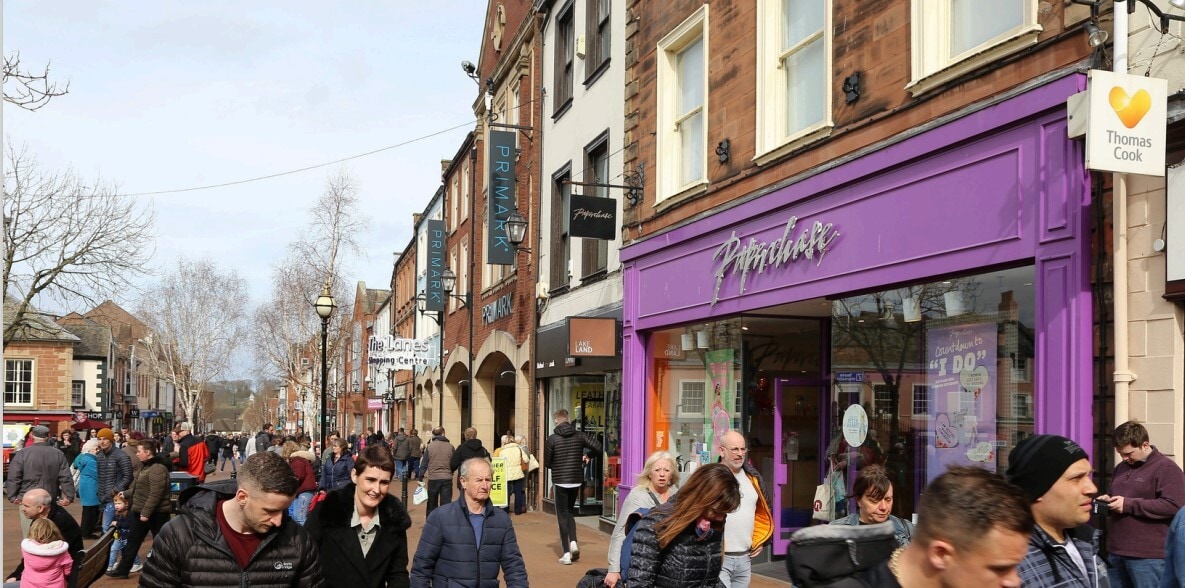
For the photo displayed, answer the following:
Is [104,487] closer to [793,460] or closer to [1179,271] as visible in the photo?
[793,460]

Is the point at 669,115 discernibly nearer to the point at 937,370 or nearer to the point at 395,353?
the point at 937,370

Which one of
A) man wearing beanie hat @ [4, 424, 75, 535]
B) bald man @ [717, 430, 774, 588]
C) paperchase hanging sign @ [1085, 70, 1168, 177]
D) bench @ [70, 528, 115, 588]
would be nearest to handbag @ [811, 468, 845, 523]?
bald man @ [717, 430, 774, 588]

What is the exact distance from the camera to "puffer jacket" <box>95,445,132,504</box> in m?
15.7

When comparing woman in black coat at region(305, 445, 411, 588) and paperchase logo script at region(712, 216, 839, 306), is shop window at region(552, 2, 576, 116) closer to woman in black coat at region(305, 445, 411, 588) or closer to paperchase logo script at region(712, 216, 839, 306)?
paperchase logo script at region(712, 216, 839, 306)

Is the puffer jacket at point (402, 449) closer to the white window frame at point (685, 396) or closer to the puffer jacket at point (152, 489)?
the white window frame at point (685, 396)

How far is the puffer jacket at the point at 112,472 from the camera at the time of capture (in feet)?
51.5

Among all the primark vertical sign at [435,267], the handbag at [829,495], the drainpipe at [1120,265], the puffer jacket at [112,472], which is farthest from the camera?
the primark vertical sign at [435,267]

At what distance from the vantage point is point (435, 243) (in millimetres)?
36625

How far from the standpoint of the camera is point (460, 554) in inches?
239

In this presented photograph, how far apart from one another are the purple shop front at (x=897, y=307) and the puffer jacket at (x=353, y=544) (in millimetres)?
4610

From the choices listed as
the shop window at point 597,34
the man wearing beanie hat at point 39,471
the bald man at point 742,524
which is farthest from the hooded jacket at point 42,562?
the shop window at point 597,34

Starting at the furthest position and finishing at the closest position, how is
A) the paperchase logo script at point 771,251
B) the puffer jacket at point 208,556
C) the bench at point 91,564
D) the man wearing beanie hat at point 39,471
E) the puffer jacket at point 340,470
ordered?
the man wearing beanie hat at point 39,471
the puffer jacket at point 340,470
the paperchase logo script at point 771,251
the bench at point 91,564
the puffer jacket at point 208,556

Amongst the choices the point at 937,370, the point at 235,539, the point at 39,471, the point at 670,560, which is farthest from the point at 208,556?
the point at 39,471

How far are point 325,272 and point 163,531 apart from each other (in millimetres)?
41948
